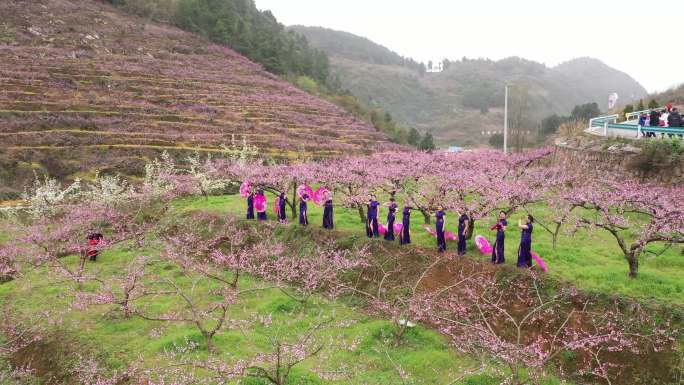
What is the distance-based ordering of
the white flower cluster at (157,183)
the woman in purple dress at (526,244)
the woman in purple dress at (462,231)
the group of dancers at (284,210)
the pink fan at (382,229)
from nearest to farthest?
the woman in purple dress at (526,244) → the woman in purple dress at (462,231) → the pink fan at (382,229) → the group of dancers at (284,210) → the white flower cluster at (157,183)

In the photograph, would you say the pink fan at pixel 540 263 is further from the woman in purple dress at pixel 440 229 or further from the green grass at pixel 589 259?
the woman in purple dress at pixel 440 229

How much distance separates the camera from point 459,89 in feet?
479

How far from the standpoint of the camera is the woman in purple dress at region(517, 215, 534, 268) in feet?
40.1

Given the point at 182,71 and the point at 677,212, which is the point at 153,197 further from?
the point at 182,71

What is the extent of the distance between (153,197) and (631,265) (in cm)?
2234

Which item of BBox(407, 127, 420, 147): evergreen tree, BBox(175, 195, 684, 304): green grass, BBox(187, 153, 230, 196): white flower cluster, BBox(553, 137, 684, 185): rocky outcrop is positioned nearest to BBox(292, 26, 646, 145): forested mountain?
BBox(407, 127, 420, 147): evergreen tree

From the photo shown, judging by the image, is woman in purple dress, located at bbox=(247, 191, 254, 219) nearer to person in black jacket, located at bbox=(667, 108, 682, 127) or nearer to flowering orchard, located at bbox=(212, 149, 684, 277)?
flowering orchard, located at bbox=(212, 149, 684, 277)

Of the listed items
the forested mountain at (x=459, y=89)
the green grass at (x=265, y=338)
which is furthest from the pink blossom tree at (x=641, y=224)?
the forested mountain at (x=459, y=89)

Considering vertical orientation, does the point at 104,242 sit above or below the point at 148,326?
above

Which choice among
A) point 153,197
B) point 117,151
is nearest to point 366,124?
point 117,151

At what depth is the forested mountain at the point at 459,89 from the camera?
10531cm

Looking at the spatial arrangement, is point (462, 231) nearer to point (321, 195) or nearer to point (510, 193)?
point (510, 193)

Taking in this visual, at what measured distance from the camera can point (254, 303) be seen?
1434 cm

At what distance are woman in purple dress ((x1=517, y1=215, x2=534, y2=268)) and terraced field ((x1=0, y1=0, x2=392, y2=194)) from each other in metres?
25.2
